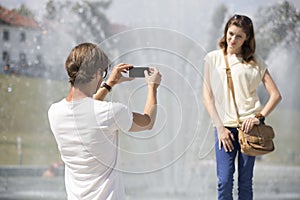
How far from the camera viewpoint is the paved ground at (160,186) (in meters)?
4.00

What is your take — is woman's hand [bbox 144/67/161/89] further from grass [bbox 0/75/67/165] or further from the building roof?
the building roof

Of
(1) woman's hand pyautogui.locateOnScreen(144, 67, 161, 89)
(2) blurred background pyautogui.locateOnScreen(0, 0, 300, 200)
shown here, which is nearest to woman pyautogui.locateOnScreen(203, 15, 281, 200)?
(1) woman's hand pyautogui.locateOnScreen(144, 67, 161, 89)

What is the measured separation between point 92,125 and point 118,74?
21cm

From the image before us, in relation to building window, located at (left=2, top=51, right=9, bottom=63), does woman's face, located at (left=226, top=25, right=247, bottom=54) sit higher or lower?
higher

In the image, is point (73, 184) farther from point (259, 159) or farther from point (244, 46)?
point (259, 159)

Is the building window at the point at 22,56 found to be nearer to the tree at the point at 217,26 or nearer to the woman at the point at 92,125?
the tree at the point at 217,26

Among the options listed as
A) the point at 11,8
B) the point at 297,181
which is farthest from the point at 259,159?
the point at 11,8

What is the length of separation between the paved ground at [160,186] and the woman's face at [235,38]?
1.47m

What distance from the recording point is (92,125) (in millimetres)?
1953

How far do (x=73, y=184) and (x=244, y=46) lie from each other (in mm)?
1058

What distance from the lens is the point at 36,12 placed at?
15.3 feet

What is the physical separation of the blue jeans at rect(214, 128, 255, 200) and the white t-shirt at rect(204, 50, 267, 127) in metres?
0.08

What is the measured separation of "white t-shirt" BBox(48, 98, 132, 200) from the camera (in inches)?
76.8

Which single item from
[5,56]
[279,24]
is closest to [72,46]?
[5,56]
